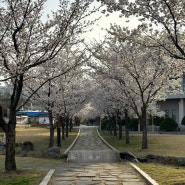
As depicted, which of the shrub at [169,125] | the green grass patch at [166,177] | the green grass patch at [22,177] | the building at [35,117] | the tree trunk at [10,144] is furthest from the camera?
the building at [35,117]

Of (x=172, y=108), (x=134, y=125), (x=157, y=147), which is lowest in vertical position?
(x=157, y=147)

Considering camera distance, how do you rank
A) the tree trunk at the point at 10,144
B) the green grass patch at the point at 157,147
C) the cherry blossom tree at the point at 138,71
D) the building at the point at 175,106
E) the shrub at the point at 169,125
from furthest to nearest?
1. the building at the point at 175,106
2. the shrub at the point at 169,125
3. the cherry blossom tree at the point at 138,71
4. the green grass patch at the point at 157,147
5. the tree trunk at the point at 10,144

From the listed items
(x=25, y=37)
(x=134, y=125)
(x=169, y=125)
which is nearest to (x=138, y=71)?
(x=25, y=37)

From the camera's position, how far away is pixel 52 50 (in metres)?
11.8

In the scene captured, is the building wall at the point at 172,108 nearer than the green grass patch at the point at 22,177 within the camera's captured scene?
No

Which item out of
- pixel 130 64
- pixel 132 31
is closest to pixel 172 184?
pixel 132 31

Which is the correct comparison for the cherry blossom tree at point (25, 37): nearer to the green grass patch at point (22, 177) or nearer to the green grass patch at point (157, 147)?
the green grass patch at point (22, 177)

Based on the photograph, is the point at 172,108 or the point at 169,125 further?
the point at 172,108

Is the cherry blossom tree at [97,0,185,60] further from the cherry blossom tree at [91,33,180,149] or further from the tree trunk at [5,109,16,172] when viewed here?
the cherry blossom tree at [91,33,180,149]

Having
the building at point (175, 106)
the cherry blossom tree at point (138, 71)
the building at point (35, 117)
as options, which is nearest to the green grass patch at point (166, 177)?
the cherry blossom tree at point (138, 71)

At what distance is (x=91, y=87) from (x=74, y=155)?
17.3 meters

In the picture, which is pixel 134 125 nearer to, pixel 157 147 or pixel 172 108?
pixel 172 108

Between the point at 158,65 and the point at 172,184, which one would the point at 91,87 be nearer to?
the point at 158,65

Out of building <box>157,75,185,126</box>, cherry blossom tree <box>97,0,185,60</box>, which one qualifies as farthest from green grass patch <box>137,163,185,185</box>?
building <box>157,75,185,126</box>
